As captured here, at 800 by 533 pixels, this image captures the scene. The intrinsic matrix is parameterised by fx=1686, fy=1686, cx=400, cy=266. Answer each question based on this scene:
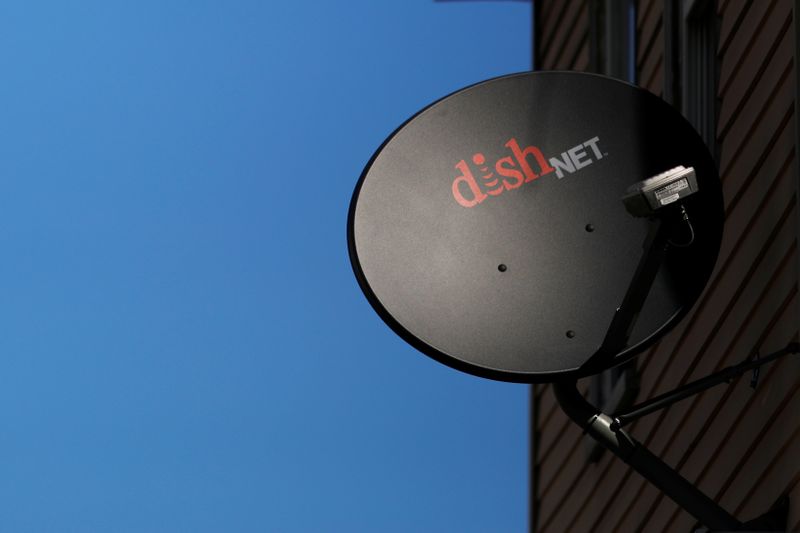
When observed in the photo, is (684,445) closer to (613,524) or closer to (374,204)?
(613,524)

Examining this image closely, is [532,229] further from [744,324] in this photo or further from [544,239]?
[744,324]

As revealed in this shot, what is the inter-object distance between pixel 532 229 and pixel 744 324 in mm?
816

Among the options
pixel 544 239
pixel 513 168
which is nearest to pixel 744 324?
pixel 544 239

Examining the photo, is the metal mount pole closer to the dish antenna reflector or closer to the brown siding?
the dish antenna reflector

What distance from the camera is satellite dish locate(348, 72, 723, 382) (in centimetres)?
448

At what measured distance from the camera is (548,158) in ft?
15.5

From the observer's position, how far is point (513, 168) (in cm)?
469

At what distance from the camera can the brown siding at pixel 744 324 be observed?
4660mm

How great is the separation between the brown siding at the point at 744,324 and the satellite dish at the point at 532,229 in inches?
12.6

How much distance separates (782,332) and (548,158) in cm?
81

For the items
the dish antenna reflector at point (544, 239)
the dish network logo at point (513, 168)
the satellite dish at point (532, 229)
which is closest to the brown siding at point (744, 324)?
the dish antenna reflector at point (544, 239)

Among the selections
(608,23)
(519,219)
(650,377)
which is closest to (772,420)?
(519,219)

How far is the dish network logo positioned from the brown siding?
591mm

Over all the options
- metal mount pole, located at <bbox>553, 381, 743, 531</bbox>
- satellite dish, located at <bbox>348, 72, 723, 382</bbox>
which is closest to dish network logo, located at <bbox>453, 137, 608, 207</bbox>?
satellite dish, located at <bbox>348, 72, 723, 382</bbox>
